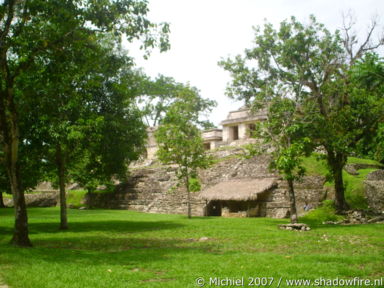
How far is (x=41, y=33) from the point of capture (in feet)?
33.3

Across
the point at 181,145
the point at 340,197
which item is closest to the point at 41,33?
the point at 181,145

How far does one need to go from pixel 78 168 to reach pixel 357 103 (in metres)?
19.3

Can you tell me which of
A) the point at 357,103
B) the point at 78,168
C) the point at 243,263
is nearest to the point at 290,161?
the point at 357,103

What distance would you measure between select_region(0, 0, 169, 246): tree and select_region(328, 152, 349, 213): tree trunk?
10694 millimetres

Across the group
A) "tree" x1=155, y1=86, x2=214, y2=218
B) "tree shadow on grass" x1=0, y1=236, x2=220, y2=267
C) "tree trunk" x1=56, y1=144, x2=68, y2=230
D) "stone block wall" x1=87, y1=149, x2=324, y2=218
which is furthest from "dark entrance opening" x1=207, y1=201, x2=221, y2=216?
"tree shadow on grass" x1=0, y1=236, x2=220, y2=267

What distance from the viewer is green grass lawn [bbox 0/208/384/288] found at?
20.7ft

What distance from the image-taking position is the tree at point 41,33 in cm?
951

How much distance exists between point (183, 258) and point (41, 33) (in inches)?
259

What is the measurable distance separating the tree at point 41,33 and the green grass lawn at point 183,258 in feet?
7.01

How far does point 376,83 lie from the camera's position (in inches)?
326

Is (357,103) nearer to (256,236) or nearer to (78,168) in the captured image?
(256,236)

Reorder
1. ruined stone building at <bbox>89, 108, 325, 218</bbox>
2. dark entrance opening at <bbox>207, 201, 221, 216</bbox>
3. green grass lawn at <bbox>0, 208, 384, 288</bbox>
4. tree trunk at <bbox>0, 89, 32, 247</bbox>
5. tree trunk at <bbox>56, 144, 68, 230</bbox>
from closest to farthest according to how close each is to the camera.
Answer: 1. green grass lawn at <bbox>0, 208, 384, 288</bbox>
2. tree trunk at <bbox>0, 89, 32, 247</bbox>
3. tree trunk at <bbox>56, 144, 68, 230</bbox>
4. ruined stone building at <bbox>89, 108, 325, 218</bbox>
5. dark entrance opening at <bbox>207, 201, 221, 216</bbox>

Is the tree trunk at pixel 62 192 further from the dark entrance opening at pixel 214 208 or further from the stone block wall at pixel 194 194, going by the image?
the dark entrance opening at pixel 214 208

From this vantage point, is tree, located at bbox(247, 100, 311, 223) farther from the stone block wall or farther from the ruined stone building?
the stone block wall
